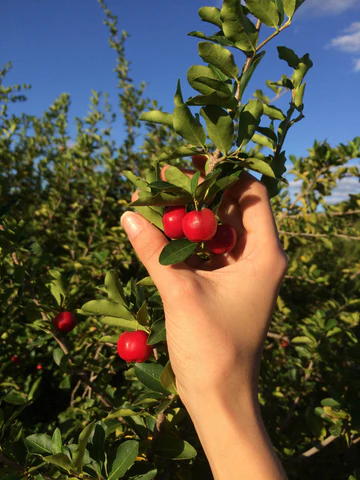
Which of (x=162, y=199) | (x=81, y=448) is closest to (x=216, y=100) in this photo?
(x=162, y=199)

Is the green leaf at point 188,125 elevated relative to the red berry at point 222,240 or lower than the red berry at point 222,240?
elevated

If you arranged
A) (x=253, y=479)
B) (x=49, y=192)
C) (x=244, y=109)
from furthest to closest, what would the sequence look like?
(x=49, y=192), (x=244, y=109), (x=253, y=479)

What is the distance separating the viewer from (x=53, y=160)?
4172 mm

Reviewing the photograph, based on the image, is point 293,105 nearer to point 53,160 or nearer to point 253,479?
point 253,479

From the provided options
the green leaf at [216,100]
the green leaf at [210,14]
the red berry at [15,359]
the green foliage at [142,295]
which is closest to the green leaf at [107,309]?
the green foliage at [142,295]

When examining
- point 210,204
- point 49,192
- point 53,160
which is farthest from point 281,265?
point 53,160

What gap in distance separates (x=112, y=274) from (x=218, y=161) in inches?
23.6

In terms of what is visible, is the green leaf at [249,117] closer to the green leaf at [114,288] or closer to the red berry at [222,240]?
the red berry at [222,240]

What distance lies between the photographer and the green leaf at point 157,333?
1180 millimetres

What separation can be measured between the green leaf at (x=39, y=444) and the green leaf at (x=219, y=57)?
4.64 feet

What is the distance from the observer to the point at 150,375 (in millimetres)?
1273

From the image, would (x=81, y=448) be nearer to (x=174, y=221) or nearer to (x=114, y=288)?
(x=114, y=288)

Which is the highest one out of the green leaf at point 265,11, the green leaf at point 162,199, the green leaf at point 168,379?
the green leaf at point 265,11

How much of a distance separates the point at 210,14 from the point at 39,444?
63.3 inches
